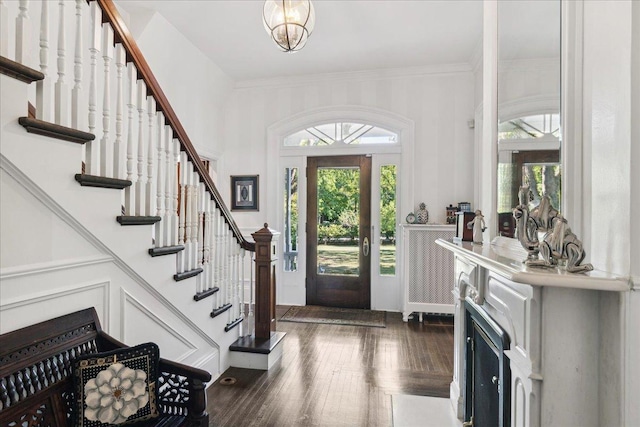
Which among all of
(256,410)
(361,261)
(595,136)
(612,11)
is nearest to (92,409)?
(256,410)

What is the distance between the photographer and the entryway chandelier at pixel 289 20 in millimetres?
2723

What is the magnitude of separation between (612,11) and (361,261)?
423 centimetres

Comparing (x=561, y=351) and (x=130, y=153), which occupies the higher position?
(x=130, y=153)

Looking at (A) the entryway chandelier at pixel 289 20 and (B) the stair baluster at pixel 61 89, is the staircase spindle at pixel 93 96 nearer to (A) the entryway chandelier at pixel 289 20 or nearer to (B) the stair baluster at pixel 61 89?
(B) the stair baluster at pixel 61 89

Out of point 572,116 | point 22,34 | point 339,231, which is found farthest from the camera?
point 339,231

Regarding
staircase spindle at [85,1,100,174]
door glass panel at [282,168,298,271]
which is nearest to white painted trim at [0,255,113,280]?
staircase spindle at [85,1,100,174]

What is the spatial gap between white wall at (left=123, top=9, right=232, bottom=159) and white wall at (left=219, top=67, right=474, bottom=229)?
0.37 metres

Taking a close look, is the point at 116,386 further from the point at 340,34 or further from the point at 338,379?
the point at 340,34

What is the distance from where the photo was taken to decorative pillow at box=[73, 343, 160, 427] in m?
1.49

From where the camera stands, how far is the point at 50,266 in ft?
4.92

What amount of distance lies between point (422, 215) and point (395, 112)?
58.7 inches

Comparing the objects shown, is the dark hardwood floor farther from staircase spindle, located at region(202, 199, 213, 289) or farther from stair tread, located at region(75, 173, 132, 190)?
stair tread, located at region(75, 173, 132, 190)

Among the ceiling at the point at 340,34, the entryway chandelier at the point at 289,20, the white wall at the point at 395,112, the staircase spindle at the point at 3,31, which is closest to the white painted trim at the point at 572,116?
the entryway chandelier at the point at 289,20

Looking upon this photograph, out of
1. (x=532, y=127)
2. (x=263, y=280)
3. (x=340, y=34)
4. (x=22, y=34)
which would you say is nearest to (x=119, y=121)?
(x=22, y=34)
